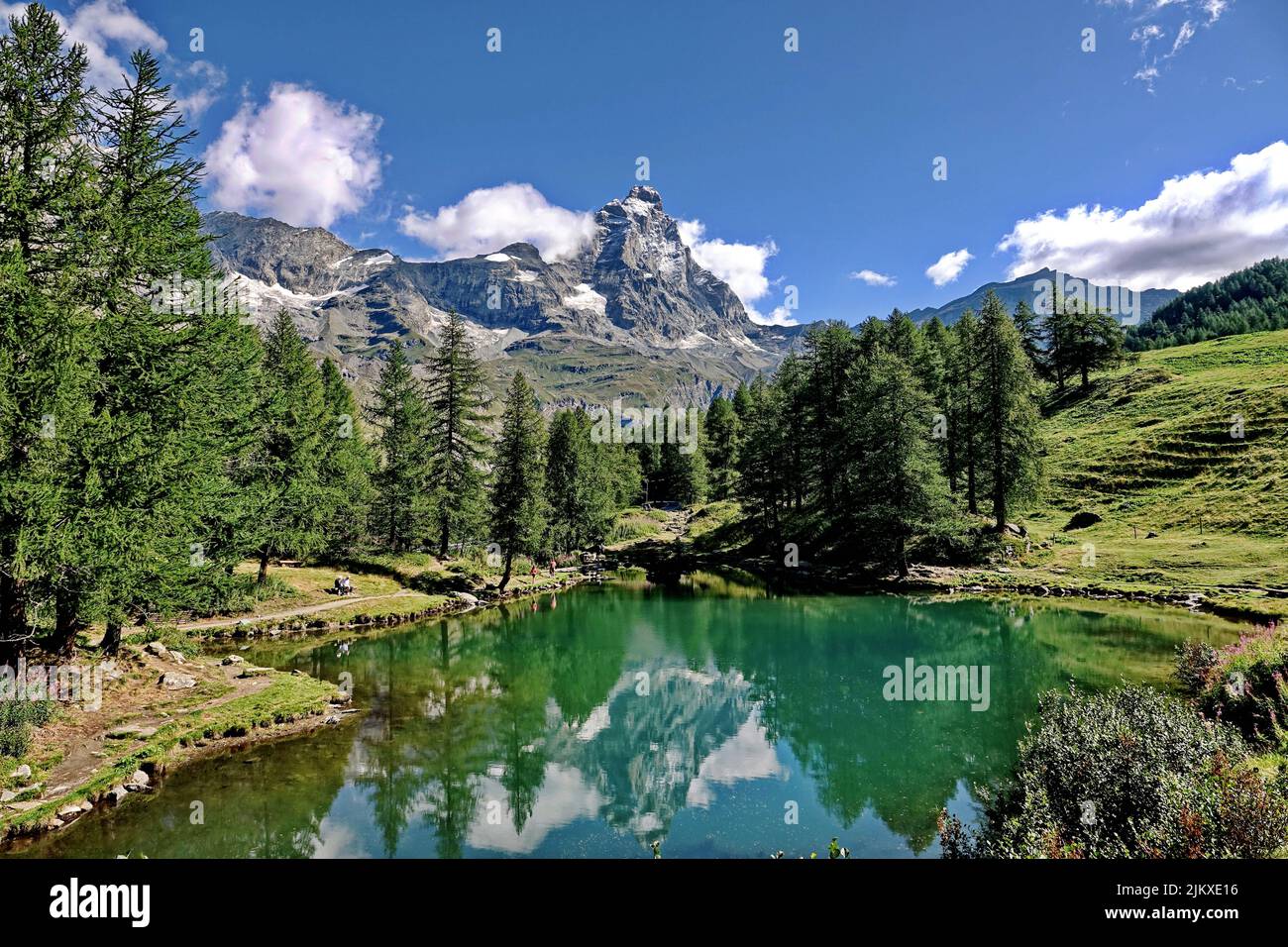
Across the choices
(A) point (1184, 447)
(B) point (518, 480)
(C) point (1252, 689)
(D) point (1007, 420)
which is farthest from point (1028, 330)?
(C) point (1252, 689)

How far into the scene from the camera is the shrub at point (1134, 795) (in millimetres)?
8742

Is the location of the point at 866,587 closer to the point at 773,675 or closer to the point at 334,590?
the point at 773,675

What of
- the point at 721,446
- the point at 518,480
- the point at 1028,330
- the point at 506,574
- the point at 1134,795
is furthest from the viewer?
the point at 721,446

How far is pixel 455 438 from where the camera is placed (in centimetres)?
5562

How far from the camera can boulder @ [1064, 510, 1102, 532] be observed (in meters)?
55.5

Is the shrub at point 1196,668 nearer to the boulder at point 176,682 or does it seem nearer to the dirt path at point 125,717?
the dirt path at point 125,717

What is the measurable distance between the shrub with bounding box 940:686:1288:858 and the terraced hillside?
44472 mm

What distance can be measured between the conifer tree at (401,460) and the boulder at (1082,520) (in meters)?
55.5

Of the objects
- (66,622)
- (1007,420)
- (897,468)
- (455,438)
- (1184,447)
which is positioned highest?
(1007,420)

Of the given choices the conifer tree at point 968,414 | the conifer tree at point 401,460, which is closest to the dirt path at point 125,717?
the conifer tree at point 401,460

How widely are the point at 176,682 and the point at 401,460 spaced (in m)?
34.3

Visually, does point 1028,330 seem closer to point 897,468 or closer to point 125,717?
point 897,468

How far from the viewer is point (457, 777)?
19.3 meters
